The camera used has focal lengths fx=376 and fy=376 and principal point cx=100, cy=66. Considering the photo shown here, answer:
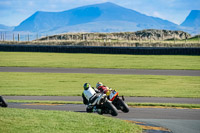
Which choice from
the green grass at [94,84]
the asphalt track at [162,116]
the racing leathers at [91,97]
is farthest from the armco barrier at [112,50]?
the racing leathers at [91,97]

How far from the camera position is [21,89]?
71.6ft

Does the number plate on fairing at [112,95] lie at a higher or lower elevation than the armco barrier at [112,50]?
lower

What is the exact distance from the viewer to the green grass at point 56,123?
9.35 meters

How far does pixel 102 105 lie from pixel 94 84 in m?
11.5

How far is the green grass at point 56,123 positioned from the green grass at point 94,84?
27.2ft

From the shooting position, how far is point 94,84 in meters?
24.4

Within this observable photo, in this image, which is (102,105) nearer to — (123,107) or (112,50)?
(123,107)

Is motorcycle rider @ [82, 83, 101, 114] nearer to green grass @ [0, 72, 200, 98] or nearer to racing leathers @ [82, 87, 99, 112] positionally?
racing leathers @ [82, 87, 99, 112]

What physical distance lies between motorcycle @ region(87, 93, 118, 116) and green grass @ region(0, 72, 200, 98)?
6.54 metres

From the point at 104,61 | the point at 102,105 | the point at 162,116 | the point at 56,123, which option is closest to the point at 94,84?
the point at 102,105

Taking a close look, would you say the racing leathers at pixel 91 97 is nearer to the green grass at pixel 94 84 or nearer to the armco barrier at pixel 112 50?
the green grass at pixel 94 84

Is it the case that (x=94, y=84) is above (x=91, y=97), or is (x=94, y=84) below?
below

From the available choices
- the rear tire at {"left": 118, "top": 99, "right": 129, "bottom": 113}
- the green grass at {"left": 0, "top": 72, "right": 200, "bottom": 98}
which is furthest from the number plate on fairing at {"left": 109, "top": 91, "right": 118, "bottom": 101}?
the green grass at {"left": 0, "top": 72, "right": 200, "bottom": 98}

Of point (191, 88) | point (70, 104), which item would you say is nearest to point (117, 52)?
point (191, 88)
